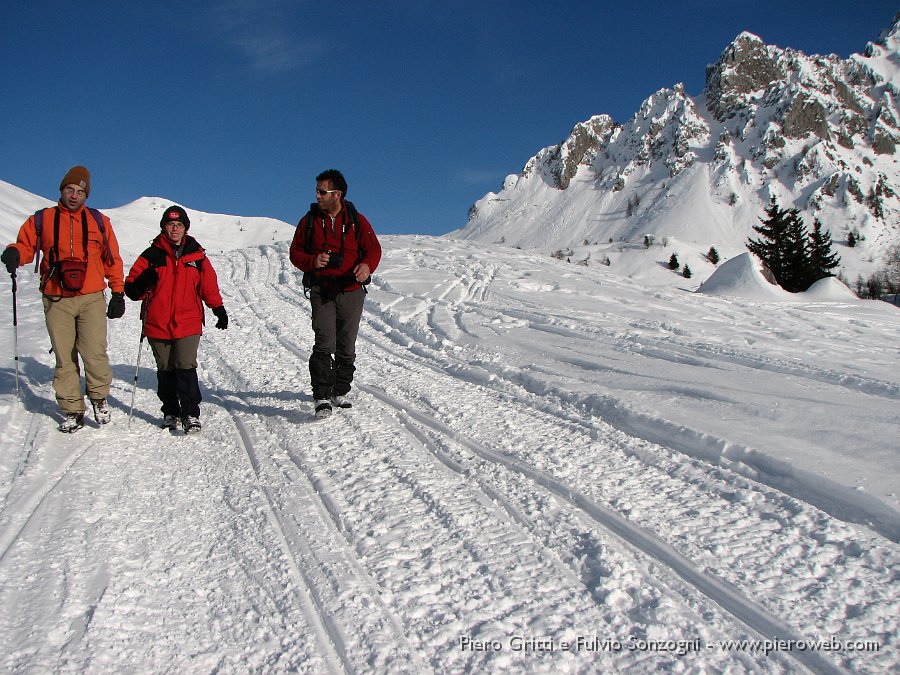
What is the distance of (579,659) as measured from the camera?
2137mm

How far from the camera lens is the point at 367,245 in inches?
205

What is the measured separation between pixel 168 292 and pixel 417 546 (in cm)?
310

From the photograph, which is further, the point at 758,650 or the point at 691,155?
the point at 691,155

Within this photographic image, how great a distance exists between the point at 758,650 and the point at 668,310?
960cm

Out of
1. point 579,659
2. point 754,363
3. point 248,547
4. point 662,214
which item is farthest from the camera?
point 662,214

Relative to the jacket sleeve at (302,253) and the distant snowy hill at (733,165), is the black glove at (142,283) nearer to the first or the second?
the jacket sleeve at (302,253)

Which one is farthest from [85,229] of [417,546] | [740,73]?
[740,73]

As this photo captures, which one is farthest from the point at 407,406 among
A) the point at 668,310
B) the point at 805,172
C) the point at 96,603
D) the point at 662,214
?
the point at 805,172

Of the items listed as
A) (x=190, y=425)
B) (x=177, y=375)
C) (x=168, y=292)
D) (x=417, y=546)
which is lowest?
(x=417, y=546)

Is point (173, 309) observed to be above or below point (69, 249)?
below

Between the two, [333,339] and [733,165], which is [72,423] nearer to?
[333,339]

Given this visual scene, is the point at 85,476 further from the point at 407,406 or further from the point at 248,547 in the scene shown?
the point at 407,406

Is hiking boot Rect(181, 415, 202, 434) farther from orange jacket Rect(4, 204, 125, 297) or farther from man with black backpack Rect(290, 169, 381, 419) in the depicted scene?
orange jacket Rect(4, 204, 125, 297)

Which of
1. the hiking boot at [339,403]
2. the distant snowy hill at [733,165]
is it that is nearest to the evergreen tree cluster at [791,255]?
the hiking boot at [339,403]
